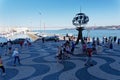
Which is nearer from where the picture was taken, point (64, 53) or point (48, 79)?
point (48, 79)

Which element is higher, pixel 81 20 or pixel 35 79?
pixel 81 20

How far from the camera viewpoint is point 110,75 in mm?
17516

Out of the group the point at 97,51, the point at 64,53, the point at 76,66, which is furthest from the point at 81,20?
the point at 76,66

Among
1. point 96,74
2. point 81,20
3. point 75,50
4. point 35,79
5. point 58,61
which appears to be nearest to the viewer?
point 35,79

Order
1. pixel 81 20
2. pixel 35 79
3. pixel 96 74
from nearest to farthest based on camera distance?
pixel 35 79, pixel 96 74, pixel 81 20

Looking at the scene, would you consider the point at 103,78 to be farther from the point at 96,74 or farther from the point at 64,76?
the point at 64,76

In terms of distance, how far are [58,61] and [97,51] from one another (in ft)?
24.8

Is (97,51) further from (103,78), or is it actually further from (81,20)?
(103,78)

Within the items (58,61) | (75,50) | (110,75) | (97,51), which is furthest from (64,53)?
(110,75)

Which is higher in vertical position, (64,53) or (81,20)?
(81,20)

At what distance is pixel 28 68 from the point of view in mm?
20828

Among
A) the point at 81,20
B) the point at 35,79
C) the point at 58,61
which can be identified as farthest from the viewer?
the point at 81,20

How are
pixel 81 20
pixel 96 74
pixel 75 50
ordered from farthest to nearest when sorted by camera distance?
pixel 81 20 → pixel 75 50 → pixel 96 74

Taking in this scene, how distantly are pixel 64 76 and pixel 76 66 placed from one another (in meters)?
4.00
